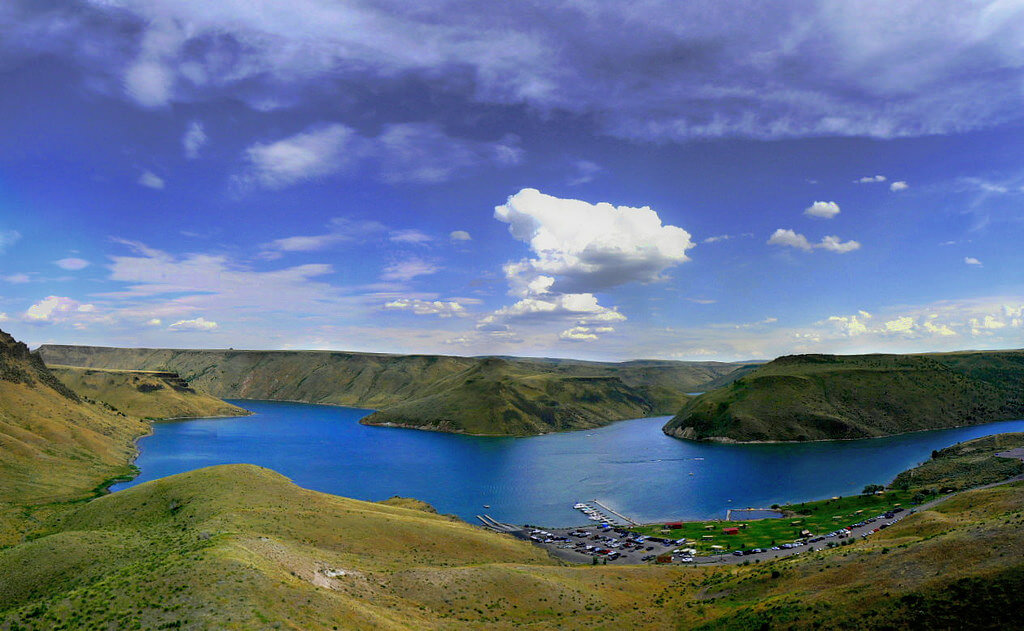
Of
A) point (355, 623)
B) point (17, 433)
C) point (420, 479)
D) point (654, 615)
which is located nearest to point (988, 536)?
point (654, 615)

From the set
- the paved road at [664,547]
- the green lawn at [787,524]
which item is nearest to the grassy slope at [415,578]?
the paved road at [664,547]

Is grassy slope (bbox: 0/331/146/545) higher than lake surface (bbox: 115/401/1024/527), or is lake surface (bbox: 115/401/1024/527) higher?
grassy slope (bbox: 0/331/146/545)

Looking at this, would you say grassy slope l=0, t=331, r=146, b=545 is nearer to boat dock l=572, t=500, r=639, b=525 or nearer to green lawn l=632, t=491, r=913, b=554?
boat dock l=572, t=500, r=639, b=525

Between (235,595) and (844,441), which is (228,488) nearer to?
(235,595)

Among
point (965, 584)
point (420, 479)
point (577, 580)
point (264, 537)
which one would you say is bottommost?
point (420, 479)

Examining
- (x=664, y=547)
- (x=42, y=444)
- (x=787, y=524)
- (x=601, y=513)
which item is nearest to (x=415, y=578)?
(x=664, y=547)

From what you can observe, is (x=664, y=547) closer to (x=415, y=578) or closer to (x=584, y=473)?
(x=415, y=578)

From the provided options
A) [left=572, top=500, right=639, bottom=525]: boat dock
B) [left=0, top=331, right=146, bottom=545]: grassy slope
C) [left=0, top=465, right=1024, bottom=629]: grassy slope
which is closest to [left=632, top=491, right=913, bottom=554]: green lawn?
[left=572, top=500, right=639, bottom=525]: boat dock
